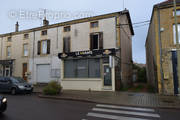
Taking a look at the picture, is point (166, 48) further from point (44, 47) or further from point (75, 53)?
point (44, 47)

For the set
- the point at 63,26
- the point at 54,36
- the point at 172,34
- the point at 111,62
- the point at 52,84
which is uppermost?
the point at 63,26

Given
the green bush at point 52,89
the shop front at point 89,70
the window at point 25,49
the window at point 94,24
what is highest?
the window at point 94,24

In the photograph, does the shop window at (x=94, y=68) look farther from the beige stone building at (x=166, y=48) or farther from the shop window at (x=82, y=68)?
the beige stone building at (x=166, y=48)

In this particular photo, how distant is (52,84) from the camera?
1080 cm

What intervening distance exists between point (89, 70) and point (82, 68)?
0.80m

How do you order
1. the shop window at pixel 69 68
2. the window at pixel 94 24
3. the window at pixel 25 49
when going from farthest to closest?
the window at pixel 25 49, the window at pixel 94 24, the shop window at pixel 69 68

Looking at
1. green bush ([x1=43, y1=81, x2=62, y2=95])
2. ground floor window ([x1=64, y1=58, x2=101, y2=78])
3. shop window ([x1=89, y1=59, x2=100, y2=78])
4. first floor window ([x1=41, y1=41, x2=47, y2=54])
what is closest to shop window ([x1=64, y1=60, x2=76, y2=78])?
ground floor window ([x1=64, y1=58, x2=101, y2=78])

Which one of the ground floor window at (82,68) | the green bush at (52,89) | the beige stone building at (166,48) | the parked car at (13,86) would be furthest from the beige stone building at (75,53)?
the parked car at (13,86)

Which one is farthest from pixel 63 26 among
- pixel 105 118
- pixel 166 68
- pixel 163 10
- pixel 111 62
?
pixel 105 118

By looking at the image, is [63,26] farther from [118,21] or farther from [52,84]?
[52,84]

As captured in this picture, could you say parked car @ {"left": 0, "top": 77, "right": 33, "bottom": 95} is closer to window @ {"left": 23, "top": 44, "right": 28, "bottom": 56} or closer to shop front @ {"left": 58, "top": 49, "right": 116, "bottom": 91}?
shop front @ {"left": 58, "top": 49, "right": 116, "bottom": 91}

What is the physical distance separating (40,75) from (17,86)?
19.7 feet

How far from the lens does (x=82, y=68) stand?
13.6 m

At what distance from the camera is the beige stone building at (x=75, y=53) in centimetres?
1280
